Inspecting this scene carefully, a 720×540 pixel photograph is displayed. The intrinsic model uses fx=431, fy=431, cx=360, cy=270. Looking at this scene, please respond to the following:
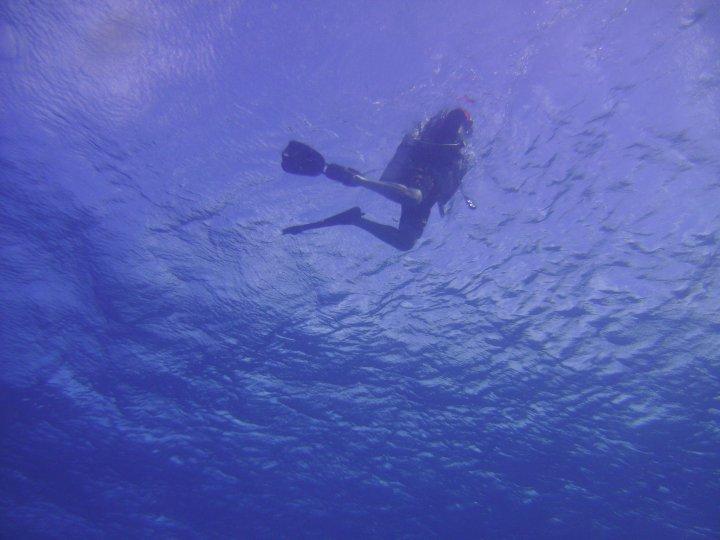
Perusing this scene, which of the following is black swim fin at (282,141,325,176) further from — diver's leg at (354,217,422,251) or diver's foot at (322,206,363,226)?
diver's leg at (354,217,422,251)

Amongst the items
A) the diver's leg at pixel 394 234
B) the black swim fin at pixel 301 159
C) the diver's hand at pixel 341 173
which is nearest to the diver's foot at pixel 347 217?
the diver's leg at pixel 394 234

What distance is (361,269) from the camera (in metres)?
12.0

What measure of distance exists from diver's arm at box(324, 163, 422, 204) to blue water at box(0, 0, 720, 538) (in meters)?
3.26

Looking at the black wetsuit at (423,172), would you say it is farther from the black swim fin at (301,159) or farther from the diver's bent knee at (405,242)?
the black swim fin at (301,159)

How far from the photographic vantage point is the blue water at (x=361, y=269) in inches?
312

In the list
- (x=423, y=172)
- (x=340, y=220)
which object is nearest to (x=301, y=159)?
(x=340, y=220)

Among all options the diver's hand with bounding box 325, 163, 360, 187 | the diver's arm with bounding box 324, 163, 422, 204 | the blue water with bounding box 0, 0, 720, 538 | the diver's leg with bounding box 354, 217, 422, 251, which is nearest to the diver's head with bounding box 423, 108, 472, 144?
the diver's arm with bounding box 324, 163, 422, 204

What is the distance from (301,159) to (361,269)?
6.42 m

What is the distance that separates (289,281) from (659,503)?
1996cm

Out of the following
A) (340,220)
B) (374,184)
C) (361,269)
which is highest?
(361,269)

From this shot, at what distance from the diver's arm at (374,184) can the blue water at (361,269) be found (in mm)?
3260

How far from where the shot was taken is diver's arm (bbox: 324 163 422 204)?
5773 mm

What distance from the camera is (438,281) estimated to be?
1191 cm

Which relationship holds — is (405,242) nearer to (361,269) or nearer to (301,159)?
(301,159)
